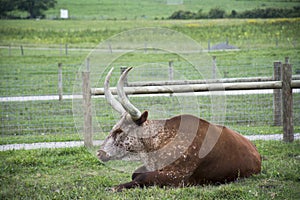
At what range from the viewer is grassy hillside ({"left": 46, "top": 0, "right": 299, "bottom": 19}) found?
180 feet

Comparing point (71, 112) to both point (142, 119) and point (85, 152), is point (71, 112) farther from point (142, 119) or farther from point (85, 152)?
point (142, 119)

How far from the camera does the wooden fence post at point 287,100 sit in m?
9.42

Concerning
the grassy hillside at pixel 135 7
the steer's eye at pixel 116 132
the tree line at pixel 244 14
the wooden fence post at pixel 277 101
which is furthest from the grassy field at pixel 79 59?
the steer's eye at pixel 116 132

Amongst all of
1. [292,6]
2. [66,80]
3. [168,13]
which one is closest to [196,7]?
A: [168,13]

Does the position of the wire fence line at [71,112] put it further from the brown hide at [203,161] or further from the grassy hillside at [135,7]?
the grassy hillside at [135,7]

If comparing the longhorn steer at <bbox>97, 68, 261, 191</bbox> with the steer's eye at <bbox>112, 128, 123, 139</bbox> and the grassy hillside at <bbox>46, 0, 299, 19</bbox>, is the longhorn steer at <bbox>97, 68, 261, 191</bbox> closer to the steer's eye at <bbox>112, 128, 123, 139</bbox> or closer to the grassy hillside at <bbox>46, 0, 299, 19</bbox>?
the steer's eye at <bbox>112, 128, 123, 139</bbox>

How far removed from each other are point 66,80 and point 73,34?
106ft

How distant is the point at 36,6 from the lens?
54.8 m

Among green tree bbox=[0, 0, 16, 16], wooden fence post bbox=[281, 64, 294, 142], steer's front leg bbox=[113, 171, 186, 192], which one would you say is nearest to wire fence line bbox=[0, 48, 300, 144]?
wooden fence post bbox=[281, 64, 294, 142]

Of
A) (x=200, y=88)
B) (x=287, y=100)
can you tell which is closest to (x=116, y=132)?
(x=200, y=88)

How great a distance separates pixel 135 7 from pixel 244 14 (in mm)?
17446

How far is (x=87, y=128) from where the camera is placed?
374 inches

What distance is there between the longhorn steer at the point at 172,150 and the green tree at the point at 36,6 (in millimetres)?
47626

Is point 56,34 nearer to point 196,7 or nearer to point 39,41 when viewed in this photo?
point 39,41
